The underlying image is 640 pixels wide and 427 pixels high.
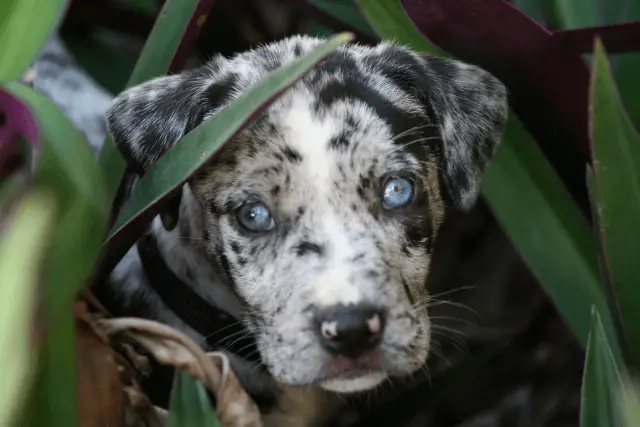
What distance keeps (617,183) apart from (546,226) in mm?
164

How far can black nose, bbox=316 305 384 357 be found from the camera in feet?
3.00

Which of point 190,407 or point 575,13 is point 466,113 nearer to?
point 575,13

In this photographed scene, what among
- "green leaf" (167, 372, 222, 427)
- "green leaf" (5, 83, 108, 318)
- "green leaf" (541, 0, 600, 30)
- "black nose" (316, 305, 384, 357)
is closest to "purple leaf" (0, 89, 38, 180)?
"green leaf" (5, 83, 108, 318)

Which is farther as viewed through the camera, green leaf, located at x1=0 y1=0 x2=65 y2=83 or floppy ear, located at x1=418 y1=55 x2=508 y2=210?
floppy ear, located at x1=418 y1=55 x2=508 y2=210

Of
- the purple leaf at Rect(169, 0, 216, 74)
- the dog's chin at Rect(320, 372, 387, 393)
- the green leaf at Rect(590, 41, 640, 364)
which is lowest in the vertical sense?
the dog's chin at Rect(320, 372, 387, 393)

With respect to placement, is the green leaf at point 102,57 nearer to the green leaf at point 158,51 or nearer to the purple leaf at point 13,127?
the green leaf at point 158,51

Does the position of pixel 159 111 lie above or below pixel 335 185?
above

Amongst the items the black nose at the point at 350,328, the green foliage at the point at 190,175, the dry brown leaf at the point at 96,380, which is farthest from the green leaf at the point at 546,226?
the dry brown leaf at the point at 96,380

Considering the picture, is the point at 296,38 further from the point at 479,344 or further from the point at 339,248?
the point at 479,344

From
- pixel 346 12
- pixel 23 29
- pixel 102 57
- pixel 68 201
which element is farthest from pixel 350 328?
pixel 102 57

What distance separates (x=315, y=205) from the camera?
3.31 ft

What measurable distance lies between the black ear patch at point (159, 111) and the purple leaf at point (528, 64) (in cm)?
28

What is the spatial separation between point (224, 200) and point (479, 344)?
49 centimetres

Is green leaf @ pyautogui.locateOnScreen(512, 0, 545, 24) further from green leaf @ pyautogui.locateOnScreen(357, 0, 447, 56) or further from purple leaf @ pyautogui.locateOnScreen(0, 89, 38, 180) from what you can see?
purple leaf @ pyautogui.locateOnScreen(0, 89, 38, 180)
